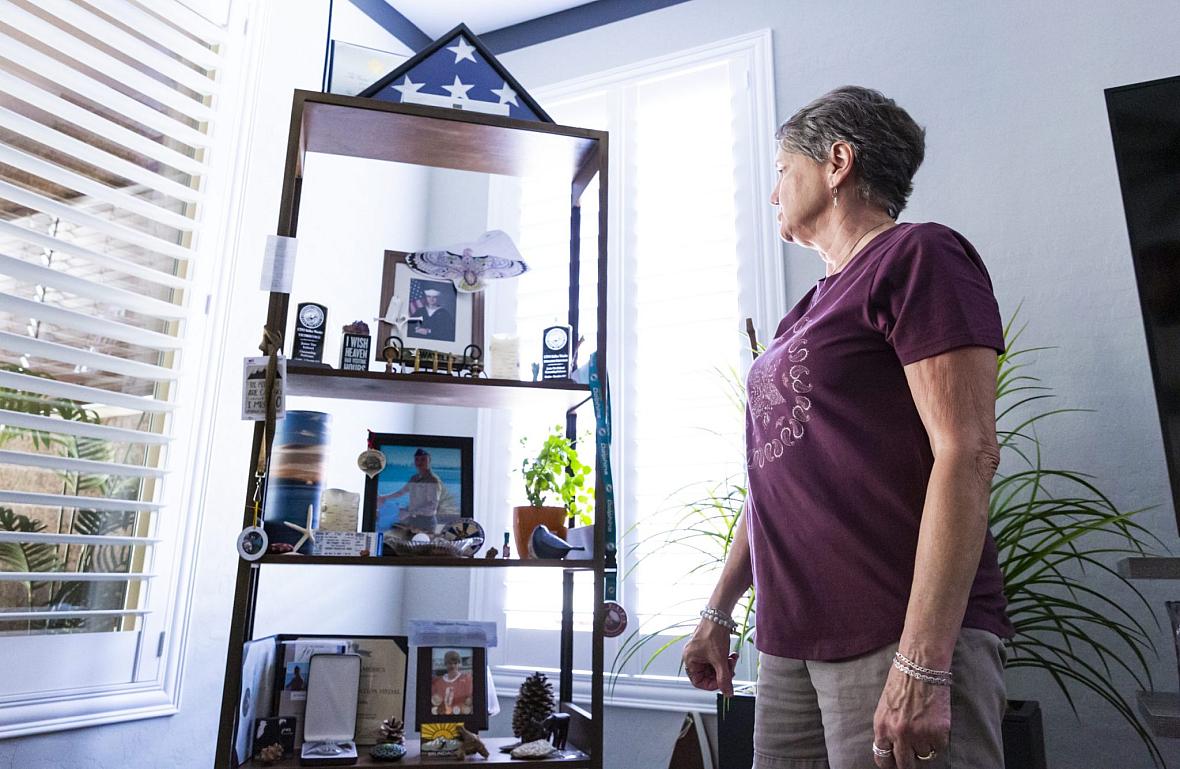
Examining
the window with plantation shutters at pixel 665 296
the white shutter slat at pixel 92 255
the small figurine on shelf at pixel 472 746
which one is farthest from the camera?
the window with plantation shutters at pixel 665 296

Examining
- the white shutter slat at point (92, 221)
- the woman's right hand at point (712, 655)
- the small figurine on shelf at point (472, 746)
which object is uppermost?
the white shutter slat at point (92, 221)

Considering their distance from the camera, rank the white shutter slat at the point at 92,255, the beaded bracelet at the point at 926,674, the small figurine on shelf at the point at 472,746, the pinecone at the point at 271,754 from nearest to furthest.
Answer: the beaded bracelet at the point at 926,674, the pinecone at the point at 271,754, the small figurine on shelf at the point at 472,746, the white shutter slat at the point at 92,255

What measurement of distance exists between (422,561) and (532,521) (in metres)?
0.28

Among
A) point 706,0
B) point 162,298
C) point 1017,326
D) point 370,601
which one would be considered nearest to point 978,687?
point 1017,326

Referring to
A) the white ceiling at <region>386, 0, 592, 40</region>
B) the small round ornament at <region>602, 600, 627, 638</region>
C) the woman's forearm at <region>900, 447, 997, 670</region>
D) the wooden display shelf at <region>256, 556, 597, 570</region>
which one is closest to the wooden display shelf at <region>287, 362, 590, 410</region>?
the wooden display shelf at <region>256, 556, 597, 570</region>

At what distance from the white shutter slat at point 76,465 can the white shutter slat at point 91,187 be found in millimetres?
614

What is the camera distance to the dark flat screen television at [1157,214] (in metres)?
1.73

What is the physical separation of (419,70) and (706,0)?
5.12ft

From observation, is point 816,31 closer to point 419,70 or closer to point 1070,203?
point 1070,203

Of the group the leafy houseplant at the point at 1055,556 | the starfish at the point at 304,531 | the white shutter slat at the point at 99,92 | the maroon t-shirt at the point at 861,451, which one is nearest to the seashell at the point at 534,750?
the leafy houseplant at the point at 1055,556

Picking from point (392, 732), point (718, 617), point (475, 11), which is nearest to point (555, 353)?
point (718, 617)

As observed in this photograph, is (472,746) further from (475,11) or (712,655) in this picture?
(475,11)

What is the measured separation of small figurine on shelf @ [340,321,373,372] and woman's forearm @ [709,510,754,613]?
0.88 m

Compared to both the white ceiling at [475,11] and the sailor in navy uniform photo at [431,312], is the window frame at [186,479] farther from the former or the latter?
the white ceiling at [475,11]
